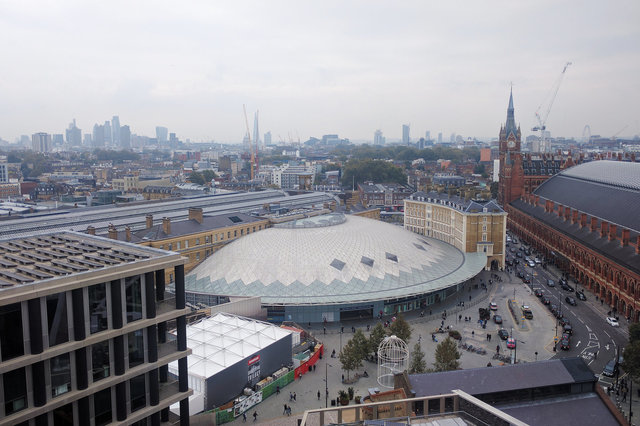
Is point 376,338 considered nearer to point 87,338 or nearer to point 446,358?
point 446,358

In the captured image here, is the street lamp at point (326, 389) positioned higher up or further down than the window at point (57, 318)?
further down

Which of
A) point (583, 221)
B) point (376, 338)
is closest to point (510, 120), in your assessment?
point (583, 221)

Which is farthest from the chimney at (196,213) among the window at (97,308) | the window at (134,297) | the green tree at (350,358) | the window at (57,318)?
the window at (57,318)

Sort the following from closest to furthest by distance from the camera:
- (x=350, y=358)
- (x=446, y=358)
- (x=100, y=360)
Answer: (x=100, y=360)
(x=446, y=358)
(x=350, y=358)

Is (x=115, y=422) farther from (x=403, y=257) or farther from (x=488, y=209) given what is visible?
(x=488, y=209)

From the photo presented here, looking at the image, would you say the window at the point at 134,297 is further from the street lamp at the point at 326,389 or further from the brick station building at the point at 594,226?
the brick station building at the point at 594,226

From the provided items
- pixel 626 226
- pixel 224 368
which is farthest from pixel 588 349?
pixel 224 368

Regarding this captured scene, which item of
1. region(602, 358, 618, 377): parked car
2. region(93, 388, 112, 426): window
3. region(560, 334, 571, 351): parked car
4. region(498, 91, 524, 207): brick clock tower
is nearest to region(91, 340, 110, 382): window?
region(93, 388, 112, 426): window
